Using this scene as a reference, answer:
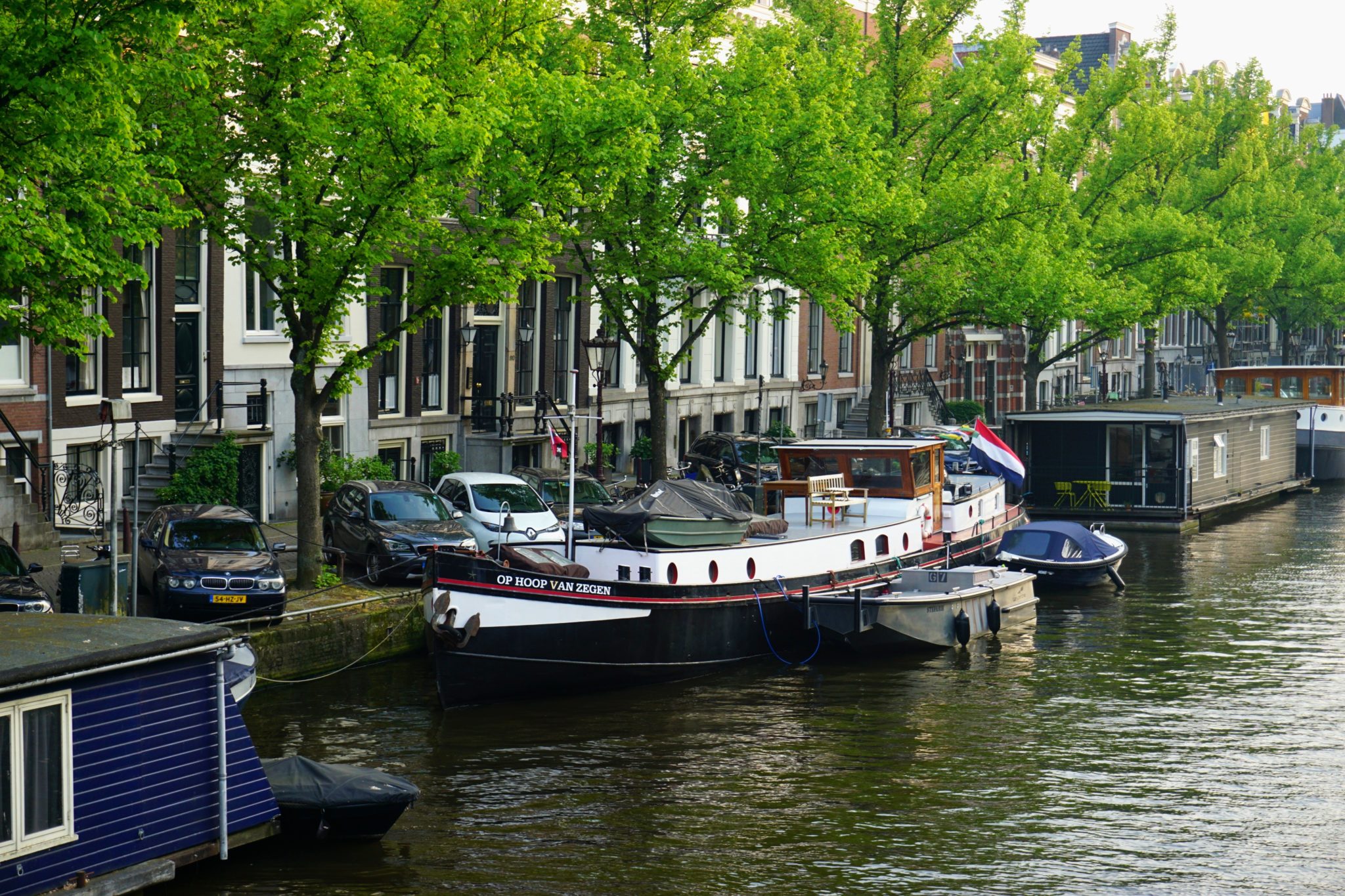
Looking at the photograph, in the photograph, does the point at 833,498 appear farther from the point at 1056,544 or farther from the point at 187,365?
the point at 187,365

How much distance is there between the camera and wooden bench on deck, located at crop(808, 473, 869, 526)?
96.5 ft

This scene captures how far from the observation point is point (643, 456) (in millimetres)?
44875

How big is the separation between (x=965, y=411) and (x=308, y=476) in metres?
42.2

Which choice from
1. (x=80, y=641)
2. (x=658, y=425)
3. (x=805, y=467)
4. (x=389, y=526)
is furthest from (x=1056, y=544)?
(x=80, y=641)

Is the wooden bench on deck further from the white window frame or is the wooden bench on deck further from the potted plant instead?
the white window frame

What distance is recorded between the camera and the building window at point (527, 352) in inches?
1697

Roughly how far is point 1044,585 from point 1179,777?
15.5 m

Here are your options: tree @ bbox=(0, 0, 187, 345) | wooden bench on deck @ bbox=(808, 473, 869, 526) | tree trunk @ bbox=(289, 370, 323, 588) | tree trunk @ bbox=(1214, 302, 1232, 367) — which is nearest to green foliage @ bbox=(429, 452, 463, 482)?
wooden bench on deck @ bbox=(808, 473, 869, 526)

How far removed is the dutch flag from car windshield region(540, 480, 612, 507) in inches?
316

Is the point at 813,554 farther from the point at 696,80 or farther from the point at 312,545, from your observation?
the point at 696,80

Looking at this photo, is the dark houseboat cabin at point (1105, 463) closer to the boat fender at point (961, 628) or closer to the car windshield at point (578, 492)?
the car windshield at point (578, 492)

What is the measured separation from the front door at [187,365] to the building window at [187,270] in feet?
1.05

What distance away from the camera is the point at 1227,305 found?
72.8m

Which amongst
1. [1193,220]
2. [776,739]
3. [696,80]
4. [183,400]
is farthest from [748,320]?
[776,739]
